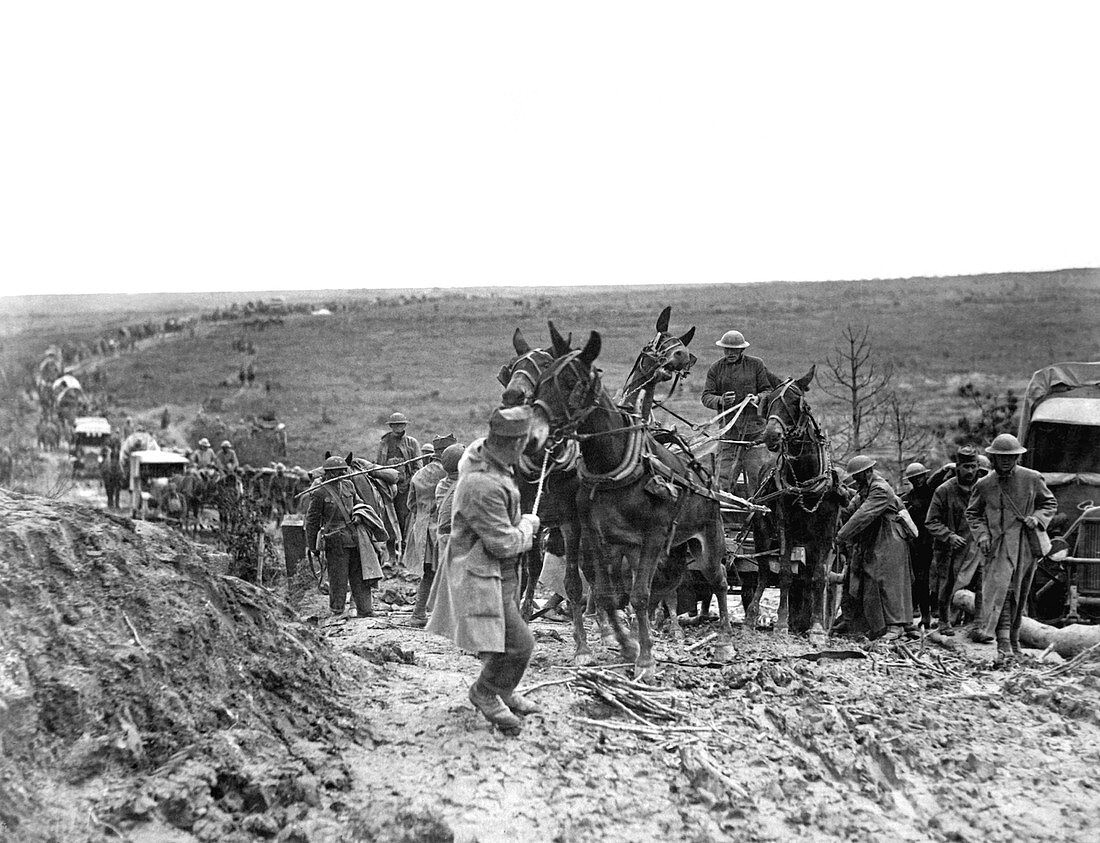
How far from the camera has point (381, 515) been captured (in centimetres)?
1245

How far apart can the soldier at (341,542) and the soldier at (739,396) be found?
3992 millimetres

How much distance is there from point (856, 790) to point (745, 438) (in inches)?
206

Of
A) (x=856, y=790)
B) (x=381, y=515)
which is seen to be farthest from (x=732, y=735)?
(x=381, y=515)

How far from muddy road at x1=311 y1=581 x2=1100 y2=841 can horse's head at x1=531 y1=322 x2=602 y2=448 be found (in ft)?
6.05

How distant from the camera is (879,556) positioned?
388 inches

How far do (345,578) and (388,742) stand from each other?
5718mm

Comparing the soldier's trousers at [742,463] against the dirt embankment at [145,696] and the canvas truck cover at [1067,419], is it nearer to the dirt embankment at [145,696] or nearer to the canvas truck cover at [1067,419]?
the canvas truck cover at [1067,419]

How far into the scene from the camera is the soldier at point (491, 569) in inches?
234

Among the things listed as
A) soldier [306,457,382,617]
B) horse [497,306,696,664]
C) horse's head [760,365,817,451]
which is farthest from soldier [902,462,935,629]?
soldier [306,457,382,617]

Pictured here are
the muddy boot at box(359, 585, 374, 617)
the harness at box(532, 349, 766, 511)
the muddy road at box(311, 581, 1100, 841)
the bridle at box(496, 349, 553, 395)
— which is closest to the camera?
the muddy road at box(311, 581, 1100, 841)

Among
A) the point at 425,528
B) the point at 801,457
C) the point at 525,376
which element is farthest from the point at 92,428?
the point at 525,376

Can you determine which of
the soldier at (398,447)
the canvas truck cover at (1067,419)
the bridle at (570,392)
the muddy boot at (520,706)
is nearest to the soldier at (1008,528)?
the canvas truck cover at (1067,419)

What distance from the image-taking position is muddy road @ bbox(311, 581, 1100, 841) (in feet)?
17.4

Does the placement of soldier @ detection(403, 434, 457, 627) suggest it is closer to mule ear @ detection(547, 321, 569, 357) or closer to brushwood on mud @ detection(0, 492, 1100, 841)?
brushwood on mud @ detection(0, 492, 1100, 841)
